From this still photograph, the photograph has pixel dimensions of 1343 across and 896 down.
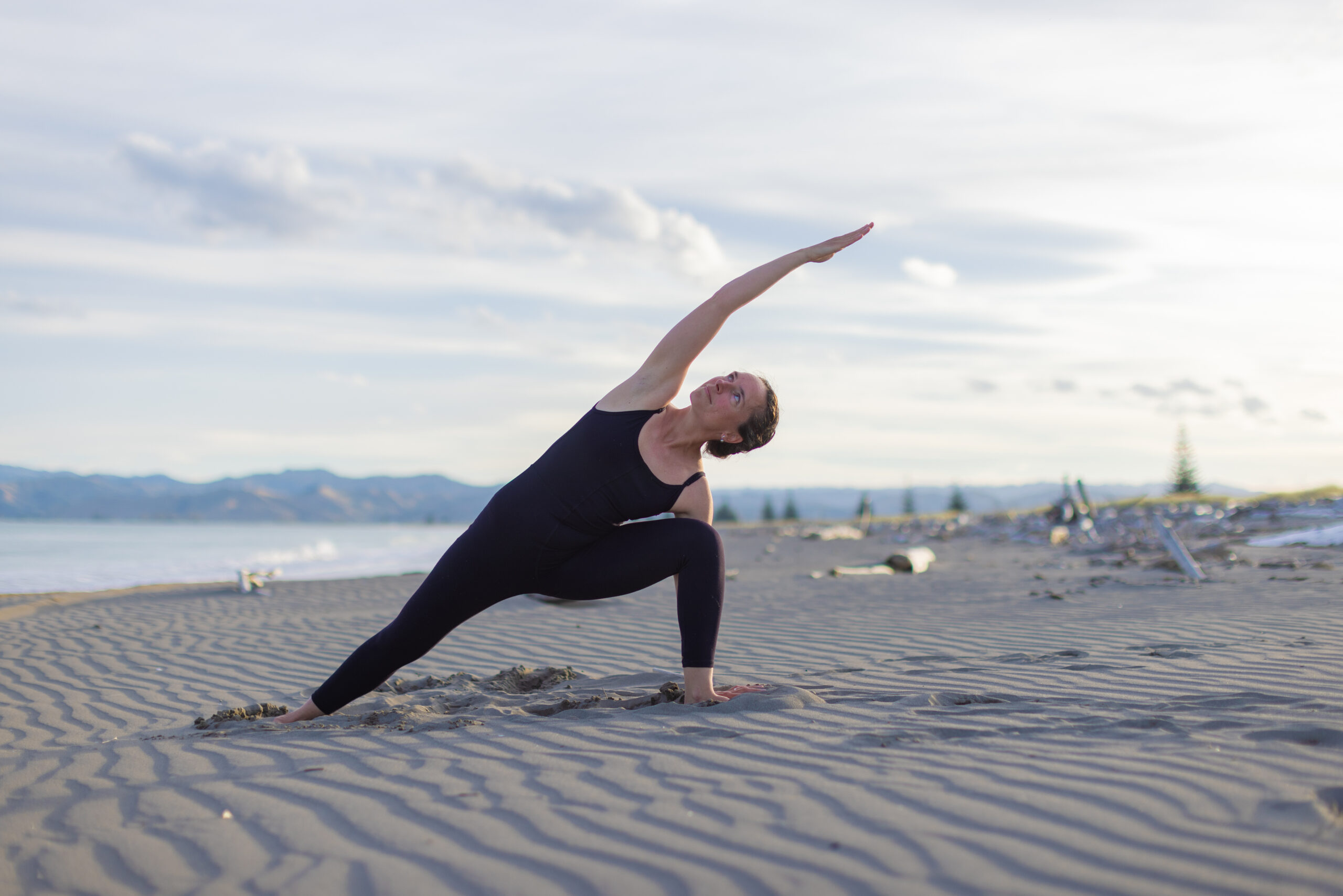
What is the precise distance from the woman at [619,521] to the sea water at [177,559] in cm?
1186

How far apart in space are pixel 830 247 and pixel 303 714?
2.94m

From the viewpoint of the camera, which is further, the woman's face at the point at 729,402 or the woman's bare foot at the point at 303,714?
the woman's bare foot at the point at 303,714

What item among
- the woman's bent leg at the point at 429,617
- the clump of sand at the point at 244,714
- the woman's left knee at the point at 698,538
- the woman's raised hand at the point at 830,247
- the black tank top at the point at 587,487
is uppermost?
the woman's raised hand at the point at 830,247

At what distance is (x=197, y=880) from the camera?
2068mm

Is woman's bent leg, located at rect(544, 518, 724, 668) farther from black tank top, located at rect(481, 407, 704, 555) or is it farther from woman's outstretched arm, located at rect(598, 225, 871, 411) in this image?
woman's outstretched arm, located at rect(598, 225, 871, 411)

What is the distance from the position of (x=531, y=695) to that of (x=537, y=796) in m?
1.77

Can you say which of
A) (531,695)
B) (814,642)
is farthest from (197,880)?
(814,642)

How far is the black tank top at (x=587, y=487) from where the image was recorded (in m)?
3.54

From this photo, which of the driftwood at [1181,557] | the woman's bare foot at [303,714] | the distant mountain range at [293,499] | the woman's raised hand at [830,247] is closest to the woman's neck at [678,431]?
the woman's raised hand at [830,247]

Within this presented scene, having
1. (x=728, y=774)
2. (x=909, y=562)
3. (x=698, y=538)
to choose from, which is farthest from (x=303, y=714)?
(x=909, y=562)

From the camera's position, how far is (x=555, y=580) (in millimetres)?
3695

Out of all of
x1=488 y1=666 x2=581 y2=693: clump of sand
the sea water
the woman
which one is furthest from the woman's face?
the sea water

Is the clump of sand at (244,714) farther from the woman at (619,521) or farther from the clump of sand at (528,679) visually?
the clump of sand at (528,679)

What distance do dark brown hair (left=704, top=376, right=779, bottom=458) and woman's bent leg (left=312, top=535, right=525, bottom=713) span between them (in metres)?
1.02
